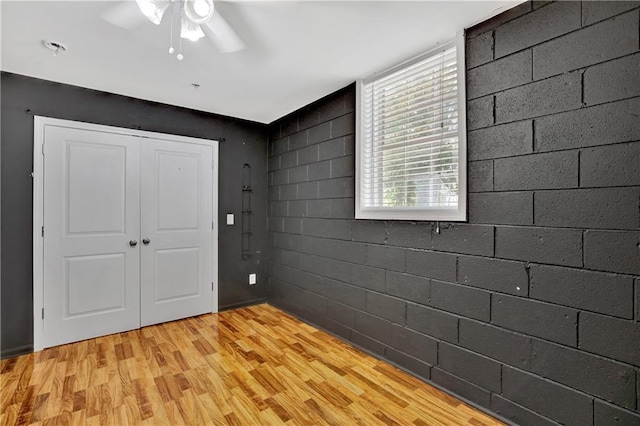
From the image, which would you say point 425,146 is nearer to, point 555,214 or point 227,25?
point 555,214

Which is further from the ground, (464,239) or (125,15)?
(125,15)

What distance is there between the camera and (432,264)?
7.25 feet

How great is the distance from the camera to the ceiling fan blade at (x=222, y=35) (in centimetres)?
192

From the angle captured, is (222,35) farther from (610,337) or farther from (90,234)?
(610,337)

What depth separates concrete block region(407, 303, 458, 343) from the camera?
2082mm

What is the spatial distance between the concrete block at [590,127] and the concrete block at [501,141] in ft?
0.18

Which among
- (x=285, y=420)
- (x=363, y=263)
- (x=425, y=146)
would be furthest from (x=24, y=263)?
(x=425, y=146)

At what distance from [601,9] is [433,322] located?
201 cm

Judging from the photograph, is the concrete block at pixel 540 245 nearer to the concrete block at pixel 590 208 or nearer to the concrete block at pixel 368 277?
the concrete block at pixel 590 208

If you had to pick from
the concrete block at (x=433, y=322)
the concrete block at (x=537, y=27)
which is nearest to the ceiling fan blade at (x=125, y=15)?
the concrete block at (x=537, y=27)

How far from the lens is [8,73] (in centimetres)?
265

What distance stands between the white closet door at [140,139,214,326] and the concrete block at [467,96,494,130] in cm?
292

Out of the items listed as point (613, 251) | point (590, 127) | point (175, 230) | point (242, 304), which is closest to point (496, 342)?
point (613, 251)

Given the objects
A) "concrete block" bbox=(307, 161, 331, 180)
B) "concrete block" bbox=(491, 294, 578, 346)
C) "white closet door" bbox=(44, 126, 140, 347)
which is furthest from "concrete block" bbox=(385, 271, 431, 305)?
"white closet door" bbox=(44, 126, 140, 347)
